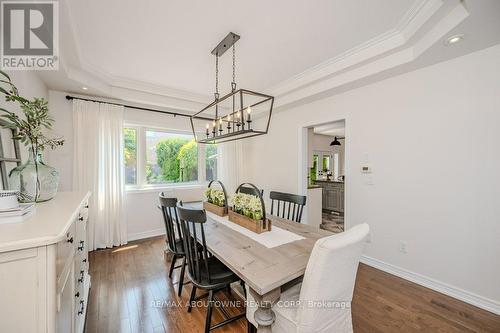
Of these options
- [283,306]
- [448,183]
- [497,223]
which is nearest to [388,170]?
[448,183]

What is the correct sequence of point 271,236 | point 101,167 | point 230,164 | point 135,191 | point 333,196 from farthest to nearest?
1. point 333,196
2. point 230,164
3. point 135,191
4. point 101,167
5. point 271,236

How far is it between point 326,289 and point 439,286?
80.0 inches

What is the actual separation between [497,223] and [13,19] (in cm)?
453

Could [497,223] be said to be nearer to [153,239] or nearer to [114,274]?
[114,274]

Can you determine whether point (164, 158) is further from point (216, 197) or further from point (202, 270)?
point (202, 270)

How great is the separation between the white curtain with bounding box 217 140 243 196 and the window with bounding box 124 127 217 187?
21 cm

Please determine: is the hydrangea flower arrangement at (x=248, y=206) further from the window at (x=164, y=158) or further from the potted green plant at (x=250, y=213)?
the window at (x=164, y=158)

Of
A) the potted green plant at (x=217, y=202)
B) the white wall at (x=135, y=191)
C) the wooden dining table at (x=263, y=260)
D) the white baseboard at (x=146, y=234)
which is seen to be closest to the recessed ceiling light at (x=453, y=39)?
the wooden dining table at (x=263, y=260)

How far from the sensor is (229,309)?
1963 millimetres

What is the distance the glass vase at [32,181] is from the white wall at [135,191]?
1.65m

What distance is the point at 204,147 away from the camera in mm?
4633

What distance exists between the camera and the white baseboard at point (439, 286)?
6.24 feet

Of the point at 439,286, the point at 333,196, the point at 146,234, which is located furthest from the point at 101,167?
the point at 333,196

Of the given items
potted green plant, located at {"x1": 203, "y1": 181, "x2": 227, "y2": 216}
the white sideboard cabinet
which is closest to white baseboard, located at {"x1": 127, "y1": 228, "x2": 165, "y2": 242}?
potted green plant, located at {"x1": 203, "y1": 181, "x2": 227, "y2": 216}
